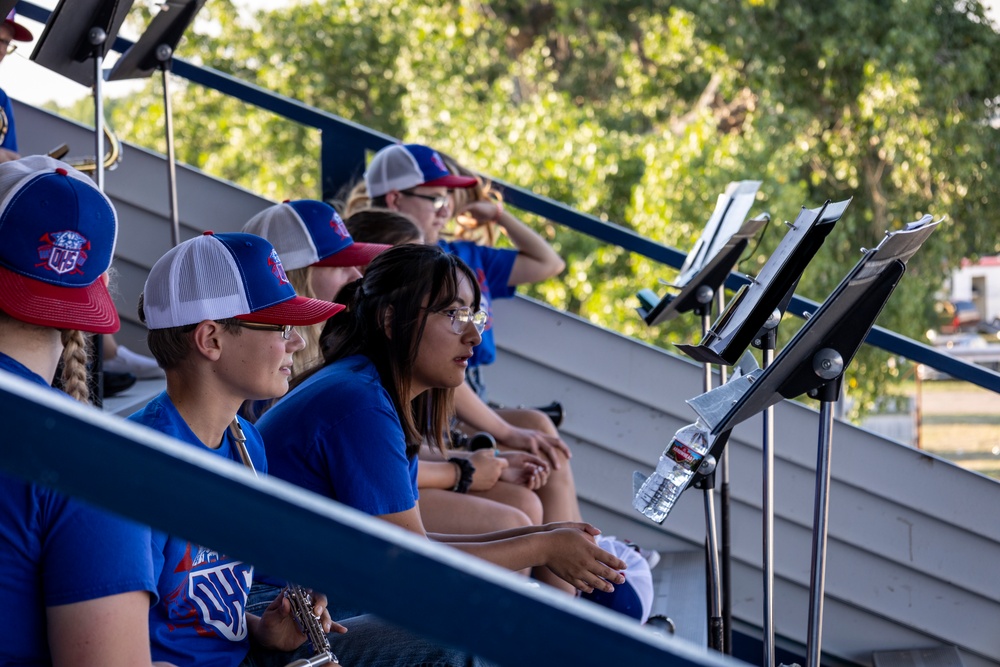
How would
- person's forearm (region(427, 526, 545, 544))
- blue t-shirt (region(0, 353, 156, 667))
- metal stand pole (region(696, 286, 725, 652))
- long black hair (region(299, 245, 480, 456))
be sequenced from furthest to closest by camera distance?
metal stand pole (region(696, 286, 725, 652)) → long black hair (region(299, 245, 480, 456)) → person's forearm (region(427, 526, 545, 544)) → blue t-shirt (region(0, 353, 156, 667))

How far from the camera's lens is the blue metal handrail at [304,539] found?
792 millimetres

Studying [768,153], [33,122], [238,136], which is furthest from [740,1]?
[33,122]

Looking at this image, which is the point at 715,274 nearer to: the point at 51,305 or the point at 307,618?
the point at 307,618

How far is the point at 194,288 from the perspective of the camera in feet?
5.99

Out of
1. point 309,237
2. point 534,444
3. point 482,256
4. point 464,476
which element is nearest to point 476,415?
point 534,444

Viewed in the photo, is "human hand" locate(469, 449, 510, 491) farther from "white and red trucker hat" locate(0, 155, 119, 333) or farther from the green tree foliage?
the green tree foliage

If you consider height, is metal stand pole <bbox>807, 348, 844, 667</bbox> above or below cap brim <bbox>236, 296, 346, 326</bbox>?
below

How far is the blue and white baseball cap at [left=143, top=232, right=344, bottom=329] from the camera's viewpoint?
1.81 meters

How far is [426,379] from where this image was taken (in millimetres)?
2363

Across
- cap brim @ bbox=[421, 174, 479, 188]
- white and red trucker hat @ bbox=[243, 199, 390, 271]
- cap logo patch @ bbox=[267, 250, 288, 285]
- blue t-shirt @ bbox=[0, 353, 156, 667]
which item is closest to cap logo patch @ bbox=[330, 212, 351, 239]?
white and red trucker hat @ bbox=[243, 199, 390, 271]

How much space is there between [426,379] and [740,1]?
330 inches

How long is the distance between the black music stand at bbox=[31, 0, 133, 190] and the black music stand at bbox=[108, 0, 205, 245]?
0.31m

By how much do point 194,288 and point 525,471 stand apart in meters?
1.35

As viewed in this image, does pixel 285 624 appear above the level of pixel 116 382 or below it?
below
